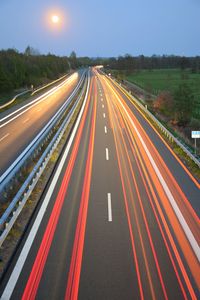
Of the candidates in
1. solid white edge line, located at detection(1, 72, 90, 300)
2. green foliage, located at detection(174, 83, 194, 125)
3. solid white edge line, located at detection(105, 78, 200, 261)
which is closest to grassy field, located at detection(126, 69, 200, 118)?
green foliage, located at detection(174, 83, 194, 125)

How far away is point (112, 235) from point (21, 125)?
79.4ft

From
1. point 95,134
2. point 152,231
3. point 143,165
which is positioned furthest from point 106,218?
point 95,134

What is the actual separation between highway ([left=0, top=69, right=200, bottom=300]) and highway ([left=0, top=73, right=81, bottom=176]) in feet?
14.0

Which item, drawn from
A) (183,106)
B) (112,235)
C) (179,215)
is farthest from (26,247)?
(183,106)

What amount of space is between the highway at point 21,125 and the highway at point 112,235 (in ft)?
14.0

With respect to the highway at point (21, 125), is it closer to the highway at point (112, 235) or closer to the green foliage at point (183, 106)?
the highway at point (112, 235)

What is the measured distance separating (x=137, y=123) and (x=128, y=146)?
1006 centimetres

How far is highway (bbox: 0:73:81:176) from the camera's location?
23.2 metres

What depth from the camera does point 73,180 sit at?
17.0 metres

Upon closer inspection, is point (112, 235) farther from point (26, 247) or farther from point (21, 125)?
point (21, 125)

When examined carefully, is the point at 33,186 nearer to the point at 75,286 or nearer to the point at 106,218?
the point at 106,218

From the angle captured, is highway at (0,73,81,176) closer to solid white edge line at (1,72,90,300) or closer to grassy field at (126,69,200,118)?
solid white edge line at (1,72,90,300)

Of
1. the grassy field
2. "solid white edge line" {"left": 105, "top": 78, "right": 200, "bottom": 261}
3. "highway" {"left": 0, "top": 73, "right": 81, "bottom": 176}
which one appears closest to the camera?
"solid white edge line" {"left": 105, "top": 78, "right": 200, "bottom": 261}

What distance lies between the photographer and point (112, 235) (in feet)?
38.2
